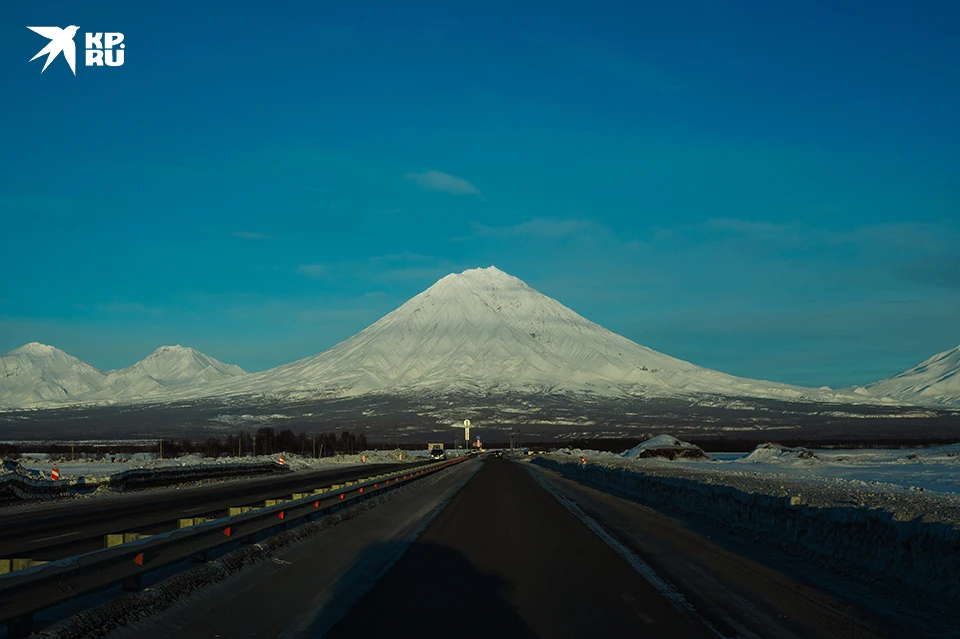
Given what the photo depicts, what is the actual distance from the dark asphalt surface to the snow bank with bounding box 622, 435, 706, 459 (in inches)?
3141

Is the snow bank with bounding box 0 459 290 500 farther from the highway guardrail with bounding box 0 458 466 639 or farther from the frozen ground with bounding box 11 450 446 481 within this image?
the highway guardrail with bounding box 0 458 466 639

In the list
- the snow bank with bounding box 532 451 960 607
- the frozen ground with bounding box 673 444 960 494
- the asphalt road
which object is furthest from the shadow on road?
the frozen ground with bounding box 673 444 960 494

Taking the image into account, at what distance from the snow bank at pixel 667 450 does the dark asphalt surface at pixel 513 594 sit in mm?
79786

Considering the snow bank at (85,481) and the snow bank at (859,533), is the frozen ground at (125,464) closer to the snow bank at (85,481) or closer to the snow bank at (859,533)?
the snow bank at (85,481)

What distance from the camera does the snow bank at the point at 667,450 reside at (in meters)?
96.2

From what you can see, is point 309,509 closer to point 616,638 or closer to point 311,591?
point 311,591

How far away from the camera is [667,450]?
9894 centimetres

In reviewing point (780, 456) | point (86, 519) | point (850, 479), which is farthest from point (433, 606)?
point (780, 456)

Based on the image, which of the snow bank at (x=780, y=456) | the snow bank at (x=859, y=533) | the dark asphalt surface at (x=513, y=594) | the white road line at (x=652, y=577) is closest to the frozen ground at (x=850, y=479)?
the snow bank at (x=780, y=456)

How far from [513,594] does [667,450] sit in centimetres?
9044

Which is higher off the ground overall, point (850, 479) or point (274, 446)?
point (850, 479)

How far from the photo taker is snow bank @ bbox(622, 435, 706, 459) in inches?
3787

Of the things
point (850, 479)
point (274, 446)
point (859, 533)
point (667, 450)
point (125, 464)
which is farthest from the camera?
point (274, 446)

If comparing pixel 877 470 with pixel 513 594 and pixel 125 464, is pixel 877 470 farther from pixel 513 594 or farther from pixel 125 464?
pixel 125 464
